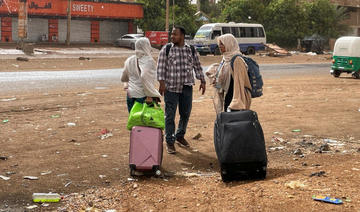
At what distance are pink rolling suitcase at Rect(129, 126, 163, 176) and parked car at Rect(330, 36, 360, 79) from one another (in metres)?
16.3

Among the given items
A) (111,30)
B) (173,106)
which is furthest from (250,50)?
(173,106)

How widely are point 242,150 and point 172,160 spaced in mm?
1552

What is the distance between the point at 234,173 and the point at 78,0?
38035 millimetres

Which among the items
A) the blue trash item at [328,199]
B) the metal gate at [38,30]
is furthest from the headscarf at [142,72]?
the metal gate at [38,30]

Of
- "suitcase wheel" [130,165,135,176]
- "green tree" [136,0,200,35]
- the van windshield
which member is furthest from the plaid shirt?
"green tree" [136,0,200,35]

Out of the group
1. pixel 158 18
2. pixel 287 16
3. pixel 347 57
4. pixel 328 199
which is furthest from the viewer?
pixel 287 16

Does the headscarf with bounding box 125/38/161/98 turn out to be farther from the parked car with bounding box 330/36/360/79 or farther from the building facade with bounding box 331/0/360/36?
the building facade with bounding box 331/0/360/36

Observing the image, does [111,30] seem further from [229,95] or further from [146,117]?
[146,117]

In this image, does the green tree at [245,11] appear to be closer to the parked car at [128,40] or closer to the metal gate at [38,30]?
the parked car at [128,40]

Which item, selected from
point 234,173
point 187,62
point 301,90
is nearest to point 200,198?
point 234,173

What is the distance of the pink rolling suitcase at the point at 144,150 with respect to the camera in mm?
5750

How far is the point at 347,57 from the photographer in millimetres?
20609

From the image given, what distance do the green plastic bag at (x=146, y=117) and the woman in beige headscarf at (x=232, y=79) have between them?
35.0 inches

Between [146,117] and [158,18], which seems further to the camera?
[158,18]
